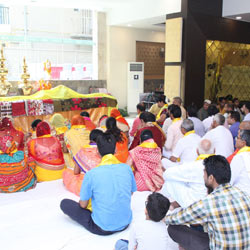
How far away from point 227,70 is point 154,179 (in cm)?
637

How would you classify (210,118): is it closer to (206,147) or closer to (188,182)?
(206,147)

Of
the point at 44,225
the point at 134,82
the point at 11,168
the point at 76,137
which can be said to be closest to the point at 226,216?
the point at 44,225

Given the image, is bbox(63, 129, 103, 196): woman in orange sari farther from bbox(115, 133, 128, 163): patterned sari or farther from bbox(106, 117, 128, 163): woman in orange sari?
bbox(115, 133, 128, 163): patterned sari

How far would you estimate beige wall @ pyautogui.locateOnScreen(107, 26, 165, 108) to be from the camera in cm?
990

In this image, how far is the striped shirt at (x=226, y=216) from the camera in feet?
5.10

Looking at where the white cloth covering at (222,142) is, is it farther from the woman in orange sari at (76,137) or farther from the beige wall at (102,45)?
the beige wall at (102,45)

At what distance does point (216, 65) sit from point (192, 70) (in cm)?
132

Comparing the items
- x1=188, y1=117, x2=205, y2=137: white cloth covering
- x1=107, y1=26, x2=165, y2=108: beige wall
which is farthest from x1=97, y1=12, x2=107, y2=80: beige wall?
x1=188, y1=117, x2=205, y2=137: white cloth covering

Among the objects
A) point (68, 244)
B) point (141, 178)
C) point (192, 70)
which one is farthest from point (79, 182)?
point (192, 70)

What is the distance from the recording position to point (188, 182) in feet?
7.90

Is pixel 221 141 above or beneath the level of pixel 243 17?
beneath

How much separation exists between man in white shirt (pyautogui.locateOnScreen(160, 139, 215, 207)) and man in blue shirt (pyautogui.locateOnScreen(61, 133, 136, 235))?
1.19 ft

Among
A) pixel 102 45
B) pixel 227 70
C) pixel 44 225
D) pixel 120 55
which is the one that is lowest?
pixel 44 225

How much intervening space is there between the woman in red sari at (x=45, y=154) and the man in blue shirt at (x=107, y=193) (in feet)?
4.07
